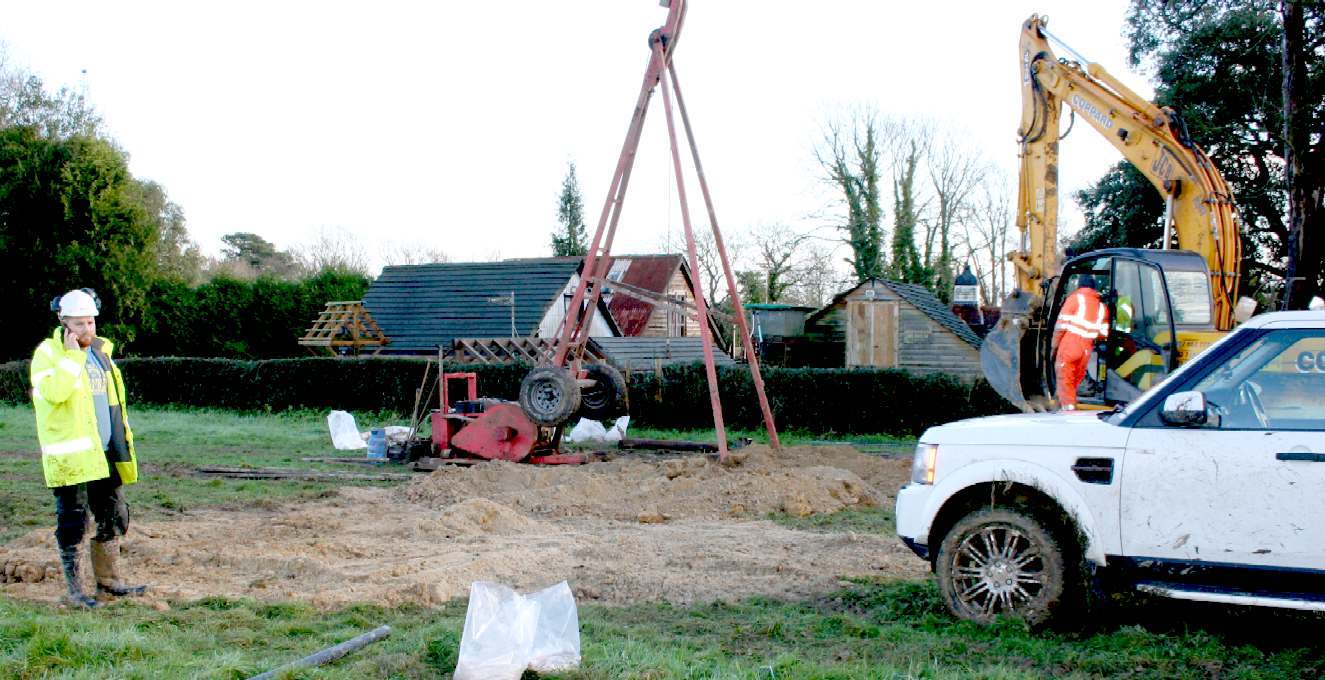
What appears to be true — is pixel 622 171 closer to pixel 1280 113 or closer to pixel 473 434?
pixel 473 434

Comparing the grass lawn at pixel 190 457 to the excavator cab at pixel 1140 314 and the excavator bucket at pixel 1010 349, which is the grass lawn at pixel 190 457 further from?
the excavator cab at pixel 1140 314

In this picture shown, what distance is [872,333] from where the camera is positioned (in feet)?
119

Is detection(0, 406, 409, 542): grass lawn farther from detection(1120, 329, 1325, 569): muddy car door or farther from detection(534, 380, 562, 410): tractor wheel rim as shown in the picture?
detection(1120, 329, 1325, 569): muddy car door

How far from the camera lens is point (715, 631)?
6.54 m

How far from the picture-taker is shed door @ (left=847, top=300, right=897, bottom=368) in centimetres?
3597

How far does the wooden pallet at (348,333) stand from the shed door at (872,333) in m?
15.1

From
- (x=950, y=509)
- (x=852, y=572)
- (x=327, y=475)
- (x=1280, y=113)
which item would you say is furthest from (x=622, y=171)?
(x=1280, y=113)

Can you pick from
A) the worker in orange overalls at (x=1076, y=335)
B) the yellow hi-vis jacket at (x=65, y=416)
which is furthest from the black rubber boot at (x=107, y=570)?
the worker in orange overalls at (x=1076, y=335)

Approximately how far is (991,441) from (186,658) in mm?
4615

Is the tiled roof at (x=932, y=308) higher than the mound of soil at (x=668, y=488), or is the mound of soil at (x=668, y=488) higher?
the tiled roof at (x=932, y=308)

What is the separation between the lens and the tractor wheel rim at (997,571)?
6383 millimetres

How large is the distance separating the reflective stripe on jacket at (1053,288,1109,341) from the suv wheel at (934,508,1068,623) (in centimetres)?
540

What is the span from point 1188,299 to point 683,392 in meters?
12.2

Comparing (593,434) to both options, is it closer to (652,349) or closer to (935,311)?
(652,349)
